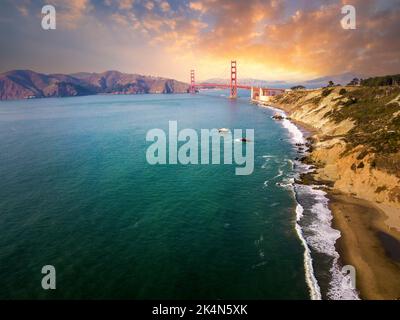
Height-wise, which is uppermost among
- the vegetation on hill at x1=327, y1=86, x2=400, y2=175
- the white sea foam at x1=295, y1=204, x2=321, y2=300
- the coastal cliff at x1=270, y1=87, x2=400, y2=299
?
the vegetation on hill at x1=327, y1=86, x2=400, y2=175

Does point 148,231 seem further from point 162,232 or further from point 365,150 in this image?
point 365,150

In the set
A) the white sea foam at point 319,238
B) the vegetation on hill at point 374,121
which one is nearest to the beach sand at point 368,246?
the white sea foam at point 319,238

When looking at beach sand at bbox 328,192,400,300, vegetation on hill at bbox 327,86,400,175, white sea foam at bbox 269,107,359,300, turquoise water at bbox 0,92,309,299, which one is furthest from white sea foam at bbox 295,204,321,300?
vegetation on hill at bbox 327,86,400,175

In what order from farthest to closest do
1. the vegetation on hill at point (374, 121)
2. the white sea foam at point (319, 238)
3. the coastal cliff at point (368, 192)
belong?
the vegetation on hill at point (374, 121)
the coastal cliff at point (368, 192)
the white sea foam at point (319, 238)

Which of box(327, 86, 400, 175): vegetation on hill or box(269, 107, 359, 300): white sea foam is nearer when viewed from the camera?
box(269, 107, 359, 300): white sea foam

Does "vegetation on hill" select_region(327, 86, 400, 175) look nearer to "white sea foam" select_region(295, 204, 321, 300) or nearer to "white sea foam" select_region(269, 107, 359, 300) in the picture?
"white sea foam" select_region(269, 107, 359, 300)

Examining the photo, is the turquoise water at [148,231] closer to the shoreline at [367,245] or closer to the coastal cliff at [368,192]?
the shoreline at [367,245]

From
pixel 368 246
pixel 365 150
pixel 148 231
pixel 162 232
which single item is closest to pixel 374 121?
pixel 365 150
